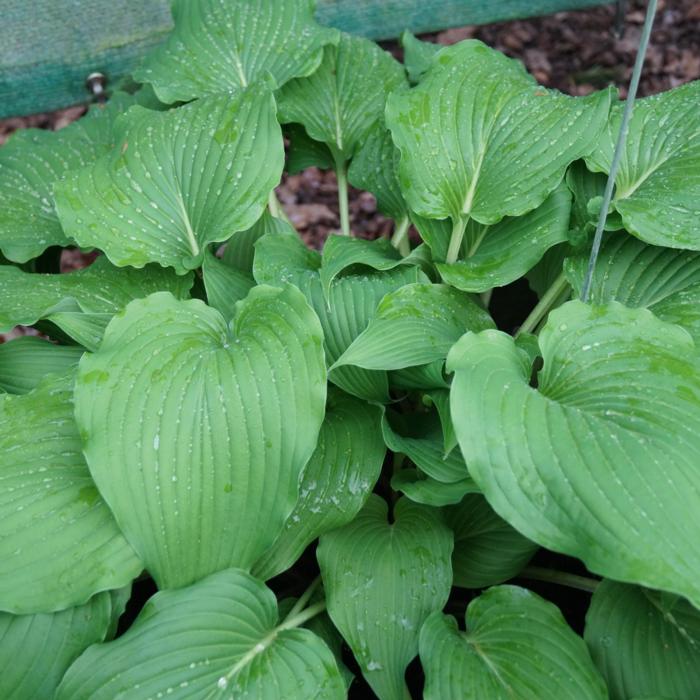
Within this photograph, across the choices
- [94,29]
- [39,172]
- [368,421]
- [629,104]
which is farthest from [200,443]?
[94,29]

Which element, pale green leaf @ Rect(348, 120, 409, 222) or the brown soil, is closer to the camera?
pale green leaf @ Rect(348, 120, 409, 222)

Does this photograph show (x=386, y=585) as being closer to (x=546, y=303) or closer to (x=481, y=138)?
(x=546, y=303)

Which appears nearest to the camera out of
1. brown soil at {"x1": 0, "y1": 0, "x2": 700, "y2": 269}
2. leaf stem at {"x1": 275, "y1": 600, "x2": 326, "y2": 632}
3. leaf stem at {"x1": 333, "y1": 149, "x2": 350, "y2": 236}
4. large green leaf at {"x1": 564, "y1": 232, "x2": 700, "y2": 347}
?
leaf stem at {"x1": 275, "y1": 600, "x2": 326, "y2": 632}

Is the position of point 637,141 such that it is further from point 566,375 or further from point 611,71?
point 611,71

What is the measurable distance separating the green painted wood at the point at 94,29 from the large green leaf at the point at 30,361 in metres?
1.62

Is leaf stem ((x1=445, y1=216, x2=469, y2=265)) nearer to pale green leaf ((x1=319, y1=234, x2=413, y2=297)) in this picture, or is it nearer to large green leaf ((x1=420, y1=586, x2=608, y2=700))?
pale green leaf ((x1=319, y1=234, x2=413, y2=297))

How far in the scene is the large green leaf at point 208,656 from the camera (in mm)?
1433

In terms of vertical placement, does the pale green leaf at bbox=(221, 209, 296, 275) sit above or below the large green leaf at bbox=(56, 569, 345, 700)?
above

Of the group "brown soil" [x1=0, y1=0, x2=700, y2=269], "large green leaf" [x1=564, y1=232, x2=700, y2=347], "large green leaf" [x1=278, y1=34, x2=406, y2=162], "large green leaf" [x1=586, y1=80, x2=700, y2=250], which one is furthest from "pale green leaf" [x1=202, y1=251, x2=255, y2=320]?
"brown soil" [x1=0, y1=0, x2=700, y2=269]

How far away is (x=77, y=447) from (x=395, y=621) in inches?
30.7

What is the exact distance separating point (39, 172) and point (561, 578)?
1.91m

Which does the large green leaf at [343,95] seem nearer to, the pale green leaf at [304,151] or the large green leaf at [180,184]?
the pale green leaf at [304,151]

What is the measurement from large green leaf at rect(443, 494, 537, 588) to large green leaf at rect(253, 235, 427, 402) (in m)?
0.35

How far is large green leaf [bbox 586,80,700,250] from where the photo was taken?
5.97ft
